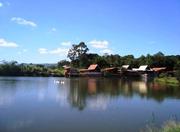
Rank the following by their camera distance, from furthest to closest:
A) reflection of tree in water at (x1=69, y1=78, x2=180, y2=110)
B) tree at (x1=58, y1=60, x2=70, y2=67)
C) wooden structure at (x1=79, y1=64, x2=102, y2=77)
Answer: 1. tree at (x1=58, y1=60, x2=70, y2=67)
2. wooden structure at (x1=79, y1=64, x2=102, y2=77)
3. reflection of tree in water at (x1=69, y1=78, x2=180, y2=110)

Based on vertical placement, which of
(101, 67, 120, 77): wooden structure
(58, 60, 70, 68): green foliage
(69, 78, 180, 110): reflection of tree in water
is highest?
(58, 60, 70, 68): green foliage

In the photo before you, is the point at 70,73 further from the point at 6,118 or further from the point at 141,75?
the point at 6,118

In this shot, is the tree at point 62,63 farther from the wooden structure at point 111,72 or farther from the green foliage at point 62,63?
the wooden structure at point 111,72

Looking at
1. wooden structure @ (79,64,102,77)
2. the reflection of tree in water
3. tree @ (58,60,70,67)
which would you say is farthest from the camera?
tree @ (58,60,70,67)

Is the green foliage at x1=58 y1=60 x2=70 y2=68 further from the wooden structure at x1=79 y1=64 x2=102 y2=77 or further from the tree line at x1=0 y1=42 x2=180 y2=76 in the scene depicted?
the wooden structure at x1=79 y1=64 x2=102 y2=77

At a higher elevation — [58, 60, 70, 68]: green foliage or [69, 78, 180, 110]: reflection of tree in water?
[58, 60, 70, 68]: green foliage

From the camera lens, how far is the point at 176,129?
37.1ft

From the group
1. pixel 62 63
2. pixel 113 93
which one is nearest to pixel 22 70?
pixel 62 63

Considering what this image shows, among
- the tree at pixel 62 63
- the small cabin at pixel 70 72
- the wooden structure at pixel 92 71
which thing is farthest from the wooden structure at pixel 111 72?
the tree at pixel 62 63

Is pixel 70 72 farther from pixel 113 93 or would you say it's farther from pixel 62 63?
pixel 113 93

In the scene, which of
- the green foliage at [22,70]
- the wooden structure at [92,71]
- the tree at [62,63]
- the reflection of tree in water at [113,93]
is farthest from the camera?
the tree at [62,63]

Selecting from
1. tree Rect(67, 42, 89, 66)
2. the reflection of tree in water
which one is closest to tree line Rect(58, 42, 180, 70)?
tree Rect(67, 42, 89, 66)

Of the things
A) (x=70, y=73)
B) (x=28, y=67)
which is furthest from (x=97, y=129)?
(x=28, y=67)

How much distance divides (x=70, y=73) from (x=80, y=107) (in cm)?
5901
